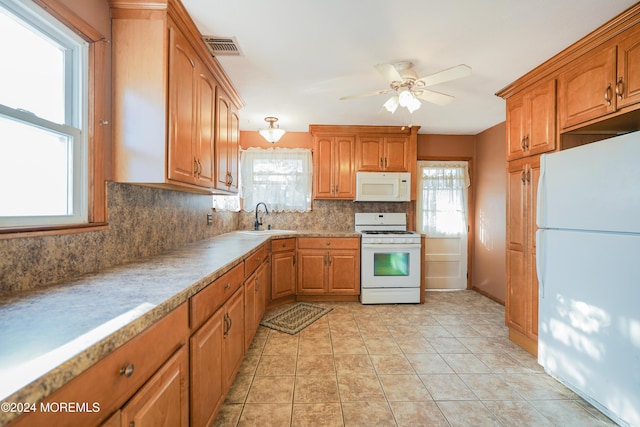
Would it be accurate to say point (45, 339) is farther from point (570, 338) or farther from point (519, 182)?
point (519, 182)

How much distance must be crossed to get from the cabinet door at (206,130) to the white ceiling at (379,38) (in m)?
0.27

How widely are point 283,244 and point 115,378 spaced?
110 inches

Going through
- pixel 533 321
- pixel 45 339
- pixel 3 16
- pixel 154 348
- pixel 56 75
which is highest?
pixel 3 16

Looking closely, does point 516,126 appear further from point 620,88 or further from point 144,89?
point 144,89

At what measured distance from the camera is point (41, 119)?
1.21 metres

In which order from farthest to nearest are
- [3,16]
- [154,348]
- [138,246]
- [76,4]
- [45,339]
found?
[138,246]
[76,4]
[3,16]
[154,348]
[45,339]

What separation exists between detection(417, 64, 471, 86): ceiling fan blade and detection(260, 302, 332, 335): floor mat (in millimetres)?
2516

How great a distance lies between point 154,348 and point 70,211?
2.97ft

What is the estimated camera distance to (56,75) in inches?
52.4

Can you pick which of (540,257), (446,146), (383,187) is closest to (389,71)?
(540,257)

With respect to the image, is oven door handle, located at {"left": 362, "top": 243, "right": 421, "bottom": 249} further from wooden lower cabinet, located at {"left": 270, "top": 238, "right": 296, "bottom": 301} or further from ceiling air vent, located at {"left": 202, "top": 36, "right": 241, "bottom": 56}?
ceiling air vent, located at {"left": 202, "top": 36, "right": 241, "bottom": 56}

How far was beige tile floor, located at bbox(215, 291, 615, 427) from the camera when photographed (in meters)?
1.66

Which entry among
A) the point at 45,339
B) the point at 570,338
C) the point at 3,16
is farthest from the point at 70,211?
the point at 570,338

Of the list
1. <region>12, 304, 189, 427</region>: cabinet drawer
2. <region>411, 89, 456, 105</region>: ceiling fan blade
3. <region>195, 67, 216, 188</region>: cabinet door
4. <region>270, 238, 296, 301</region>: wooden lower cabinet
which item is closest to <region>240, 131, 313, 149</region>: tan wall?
<region>270, 238, 296, 301</region>: wooden lower cabinet
